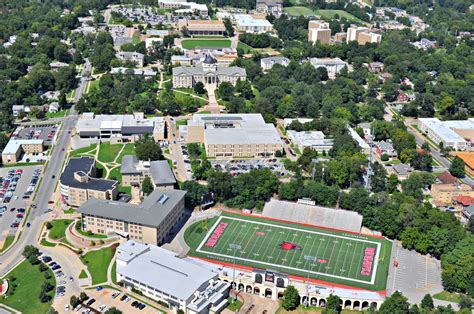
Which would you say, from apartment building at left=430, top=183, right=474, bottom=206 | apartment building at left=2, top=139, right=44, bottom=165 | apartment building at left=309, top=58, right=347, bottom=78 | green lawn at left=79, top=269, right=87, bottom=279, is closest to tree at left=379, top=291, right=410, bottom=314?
apartment building at left=430, top=183, right=474, bottom=206

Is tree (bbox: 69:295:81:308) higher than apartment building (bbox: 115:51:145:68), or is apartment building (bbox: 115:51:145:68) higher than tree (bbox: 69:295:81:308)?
tree (bbox: 69:295:81:308)

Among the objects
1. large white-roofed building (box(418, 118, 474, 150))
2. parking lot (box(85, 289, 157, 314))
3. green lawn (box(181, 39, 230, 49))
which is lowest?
green lawn (box(181, 39, 230, 49))

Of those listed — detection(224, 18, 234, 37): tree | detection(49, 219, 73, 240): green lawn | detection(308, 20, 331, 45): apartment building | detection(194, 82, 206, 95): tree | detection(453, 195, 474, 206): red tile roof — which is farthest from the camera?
detection(224, 18, 234, 37): tree

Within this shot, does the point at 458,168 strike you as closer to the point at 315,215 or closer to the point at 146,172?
the point at 315,215

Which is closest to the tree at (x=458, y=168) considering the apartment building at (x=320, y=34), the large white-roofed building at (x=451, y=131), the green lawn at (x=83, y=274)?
the large white-roofed building at (x=451, y=131)

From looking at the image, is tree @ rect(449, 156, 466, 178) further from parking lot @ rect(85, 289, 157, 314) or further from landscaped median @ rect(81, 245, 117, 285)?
parking lot @ rect(85, 289, 157, 314)

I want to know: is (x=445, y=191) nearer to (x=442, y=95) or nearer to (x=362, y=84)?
(x=442, y=95)
